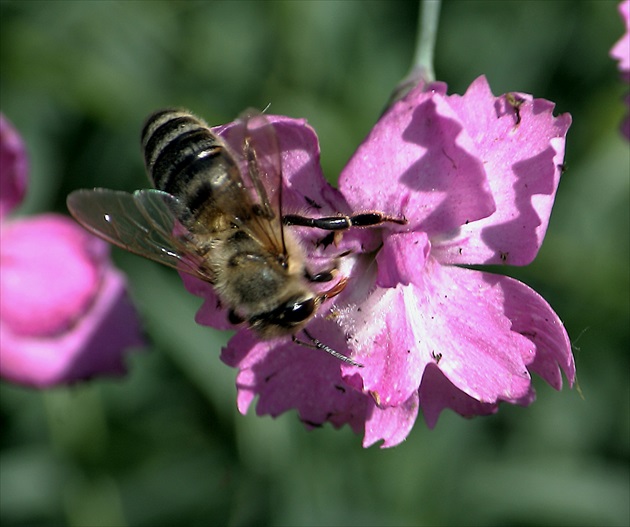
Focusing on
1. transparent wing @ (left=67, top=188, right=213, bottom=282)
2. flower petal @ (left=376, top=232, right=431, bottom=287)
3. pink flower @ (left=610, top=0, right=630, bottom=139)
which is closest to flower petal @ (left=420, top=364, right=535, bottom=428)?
flower petal @ (left=376, top=232, right=431, bottom=287)

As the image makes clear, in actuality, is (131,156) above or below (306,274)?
below

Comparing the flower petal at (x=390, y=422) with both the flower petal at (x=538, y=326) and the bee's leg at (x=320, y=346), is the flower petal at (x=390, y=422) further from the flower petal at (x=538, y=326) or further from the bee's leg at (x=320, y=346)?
the flower petal at (x=538, y=326)

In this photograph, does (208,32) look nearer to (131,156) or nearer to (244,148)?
(131,156)

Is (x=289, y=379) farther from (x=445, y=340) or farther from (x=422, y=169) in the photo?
(x=422, y=169)

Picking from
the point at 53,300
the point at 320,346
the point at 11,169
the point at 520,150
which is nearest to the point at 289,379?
the point at 320,346

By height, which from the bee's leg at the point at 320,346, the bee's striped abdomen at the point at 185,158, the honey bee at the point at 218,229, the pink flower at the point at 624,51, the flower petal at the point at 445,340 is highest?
the pink flower at the point at 624,51

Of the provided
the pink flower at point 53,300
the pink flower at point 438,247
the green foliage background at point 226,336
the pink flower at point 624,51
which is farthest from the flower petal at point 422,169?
the green foliage background at point 226,336

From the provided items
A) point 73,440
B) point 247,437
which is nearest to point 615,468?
point 247,437

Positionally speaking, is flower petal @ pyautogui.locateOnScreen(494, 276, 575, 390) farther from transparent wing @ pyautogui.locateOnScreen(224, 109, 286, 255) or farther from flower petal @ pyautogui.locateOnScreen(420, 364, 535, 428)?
transparent wing @ pyautogui.locateOnScreen(224, 109, 286, 255)
